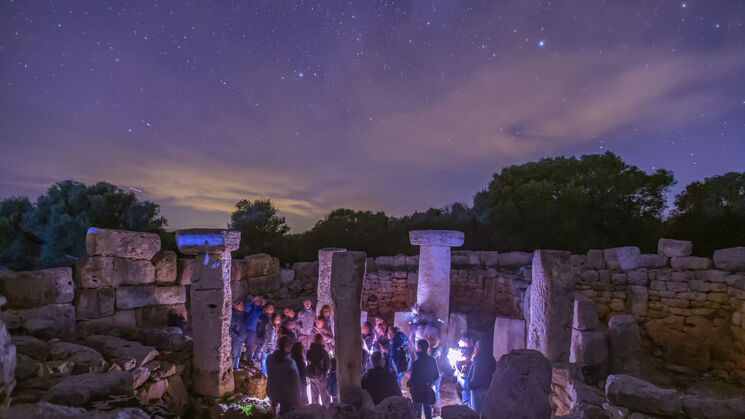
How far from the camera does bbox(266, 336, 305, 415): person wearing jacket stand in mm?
5418

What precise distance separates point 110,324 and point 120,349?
1316 mm

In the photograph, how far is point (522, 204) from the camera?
14.4 metres

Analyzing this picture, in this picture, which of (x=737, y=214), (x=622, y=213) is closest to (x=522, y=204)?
(x=622, y=213)

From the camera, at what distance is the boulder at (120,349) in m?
5.63

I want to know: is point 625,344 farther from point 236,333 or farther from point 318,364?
point 236,333

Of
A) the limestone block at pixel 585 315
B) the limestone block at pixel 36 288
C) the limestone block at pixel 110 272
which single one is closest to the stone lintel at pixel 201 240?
the limestone block at pixel 110 272

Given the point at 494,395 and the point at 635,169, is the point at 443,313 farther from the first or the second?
the point at 635,169

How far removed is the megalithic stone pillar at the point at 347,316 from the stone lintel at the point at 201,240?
2277mm

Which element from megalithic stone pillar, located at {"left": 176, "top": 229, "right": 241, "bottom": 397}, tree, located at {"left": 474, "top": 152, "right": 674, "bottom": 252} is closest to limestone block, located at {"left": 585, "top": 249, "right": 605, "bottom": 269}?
tree, located at {"left": 474, "top": 152, "right": 674, "bottom": 252}

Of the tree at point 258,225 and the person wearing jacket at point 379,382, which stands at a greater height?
the tree at point 258,225

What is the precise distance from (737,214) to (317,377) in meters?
11.4

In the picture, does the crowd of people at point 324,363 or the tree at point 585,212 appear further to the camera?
the tree at point 585,212

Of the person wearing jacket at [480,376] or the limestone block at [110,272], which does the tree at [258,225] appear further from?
the person wearing jacket at [480,376]

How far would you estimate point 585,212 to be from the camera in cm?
1345
